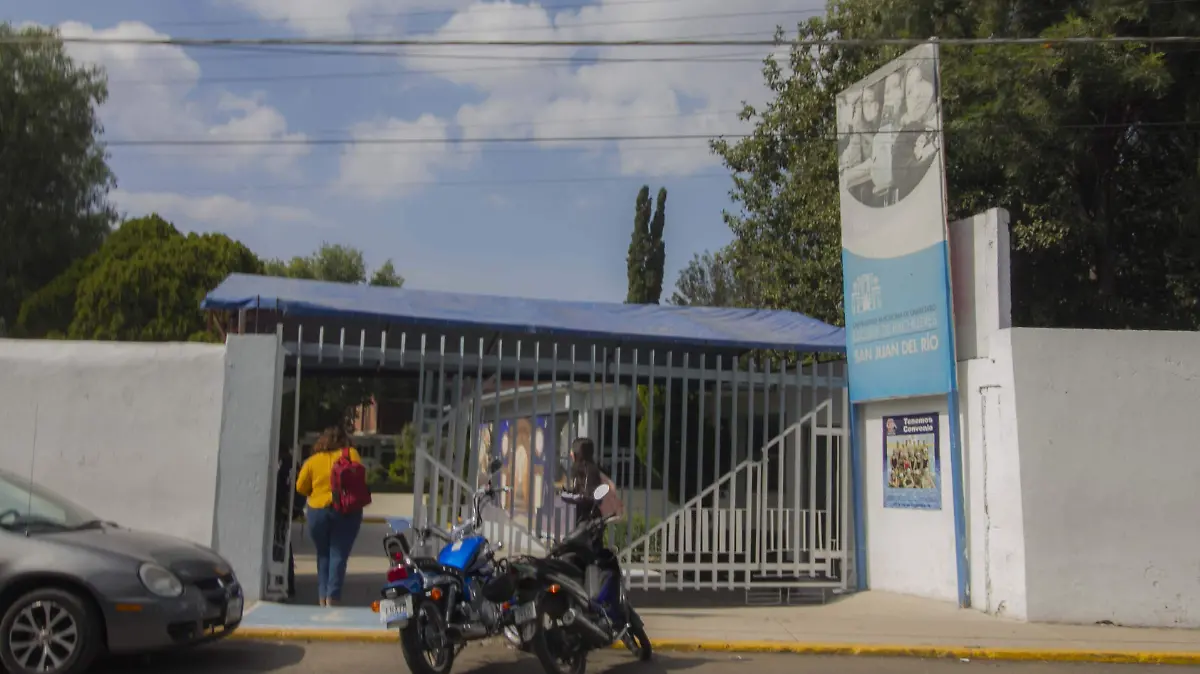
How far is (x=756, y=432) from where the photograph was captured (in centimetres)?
1390

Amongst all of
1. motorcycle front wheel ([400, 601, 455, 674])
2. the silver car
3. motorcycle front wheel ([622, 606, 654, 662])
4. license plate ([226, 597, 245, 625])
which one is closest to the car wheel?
the silver car

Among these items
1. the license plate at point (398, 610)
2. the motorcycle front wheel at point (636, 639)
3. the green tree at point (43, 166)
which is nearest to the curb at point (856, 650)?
the motorcycle front wheel at point (636, 639)

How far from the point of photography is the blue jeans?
31.2ft

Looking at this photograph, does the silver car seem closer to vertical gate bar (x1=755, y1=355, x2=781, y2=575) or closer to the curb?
the curb

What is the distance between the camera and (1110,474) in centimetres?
958

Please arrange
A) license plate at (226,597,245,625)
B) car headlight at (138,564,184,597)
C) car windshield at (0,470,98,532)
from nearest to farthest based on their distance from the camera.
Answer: car headlight at (138,564,184,597), car windshield at (0,470,98,532), license plate at (226,597,245,625)

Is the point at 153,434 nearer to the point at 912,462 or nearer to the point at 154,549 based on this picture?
the point at 154,549

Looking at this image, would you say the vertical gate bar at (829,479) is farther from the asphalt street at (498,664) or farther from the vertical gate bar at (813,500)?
the asphalt street at (498,664)

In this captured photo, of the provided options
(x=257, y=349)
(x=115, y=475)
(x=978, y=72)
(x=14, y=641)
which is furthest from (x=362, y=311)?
(x=978, y=72)

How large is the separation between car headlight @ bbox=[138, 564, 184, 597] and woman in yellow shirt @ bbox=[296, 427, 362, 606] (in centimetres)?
268

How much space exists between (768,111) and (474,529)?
13385 millimetres

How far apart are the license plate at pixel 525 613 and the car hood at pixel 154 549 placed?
6.98 ft

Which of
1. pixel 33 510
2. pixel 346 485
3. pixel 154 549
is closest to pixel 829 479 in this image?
pixel 346 485

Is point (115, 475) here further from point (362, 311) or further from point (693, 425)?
point (693, 425)
